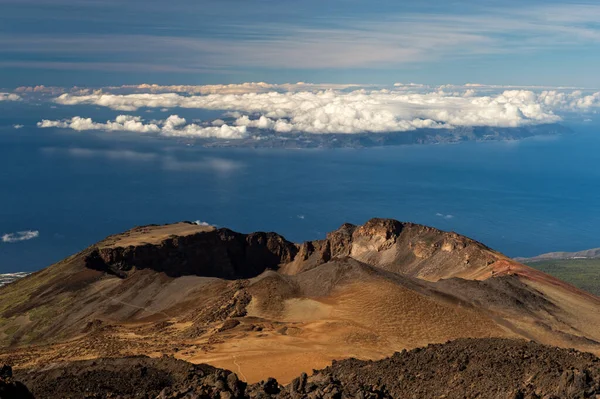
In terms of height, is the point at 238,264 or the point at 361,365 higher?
the point at 361,365

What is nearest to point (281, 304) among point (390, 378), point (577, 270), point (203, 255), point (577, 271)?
point (390, 378)

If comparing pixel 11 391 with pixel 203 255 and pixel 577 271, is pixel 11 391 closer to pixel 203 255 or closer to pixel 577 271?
pixel 203 255

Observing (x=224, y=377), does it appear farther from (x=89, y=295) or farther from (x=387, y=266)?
(x=387, y=266)

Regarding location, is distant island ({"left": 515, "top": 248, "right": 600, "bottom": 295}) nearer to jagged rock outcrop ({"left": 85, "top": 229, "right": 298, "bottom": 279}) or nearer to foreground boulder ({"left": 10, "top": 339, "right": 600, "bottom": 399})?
jagged rock outcrop ({"left": 85, "top": 229, "right": 298, "bottom": 279})

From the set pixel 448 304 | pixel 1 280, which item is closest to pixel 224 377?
pixel 448 304

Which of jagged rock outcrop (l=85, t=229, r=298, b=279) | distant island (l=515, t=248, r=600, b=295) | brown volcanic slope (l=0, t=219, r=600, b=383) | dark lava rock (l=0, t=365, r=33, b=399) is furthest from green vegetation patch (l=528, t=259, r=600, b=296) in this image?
dark lava rock (l=0, t=365, r=33, b=399)

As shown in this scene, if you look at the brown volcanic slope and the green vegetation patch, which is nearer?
the brown volcanic slope

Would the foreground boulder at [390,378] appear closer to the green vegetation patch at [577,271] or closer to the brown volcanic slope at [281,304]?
the brown volcanic slope at [281,304]
